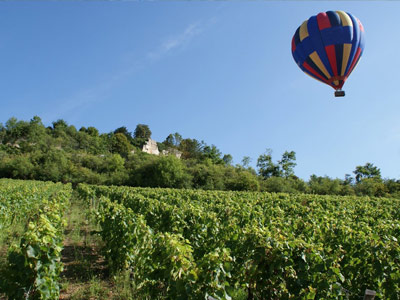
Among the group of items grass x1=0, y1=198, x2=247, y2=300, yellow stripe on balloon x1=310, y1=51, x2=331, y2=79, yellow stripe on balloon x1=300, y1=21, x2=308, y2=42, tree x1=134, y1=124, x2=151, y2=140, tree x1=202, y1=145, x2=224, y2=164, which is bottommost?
grass x1=0, y1=198, x2=247, y2=300

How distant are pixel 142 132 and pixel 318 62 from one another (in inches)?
4139

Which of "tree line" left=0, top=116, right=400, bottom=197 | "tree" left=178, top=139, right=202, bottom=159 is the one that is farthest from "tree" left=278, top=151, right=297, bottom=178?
"tree" left=178, top=139, right=202, bottom=159

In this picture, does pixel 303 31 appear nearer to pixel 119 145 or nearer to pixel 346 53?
pixel 346 53

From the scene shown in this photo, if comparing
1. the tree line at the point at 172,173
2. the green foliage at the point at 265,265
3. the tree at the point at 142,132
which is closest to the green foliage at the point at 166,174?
the tree line at the point at 172,173

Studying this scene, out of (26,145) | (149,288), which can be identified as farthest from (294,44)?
(26,145)

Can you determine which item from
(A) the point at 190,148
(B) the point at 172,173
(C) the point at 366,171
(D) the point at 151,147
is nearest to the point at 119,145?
(D) the point at 151,147

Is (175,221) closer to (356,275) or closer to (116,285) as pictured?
(116,285)

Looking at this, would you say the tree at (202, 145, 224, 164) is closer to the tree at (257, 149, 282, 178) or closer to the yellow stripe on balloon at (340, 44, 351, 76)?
the tree at (257, 149, 282, 178)

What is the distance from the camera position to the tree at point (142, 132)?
4414 inches

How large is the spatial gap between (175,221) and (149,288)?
2190mm

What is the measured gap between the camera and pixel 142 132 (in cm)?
11212

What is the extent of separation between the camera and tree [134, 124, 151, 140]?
112 m

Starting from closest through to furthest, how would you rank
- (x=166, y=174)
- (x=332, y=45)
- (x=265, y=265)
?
1. (x=265, y=265)
2. (x=332, y=45)
3. (x=166, y=174)

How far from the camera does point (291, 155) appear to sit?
62.9 m
